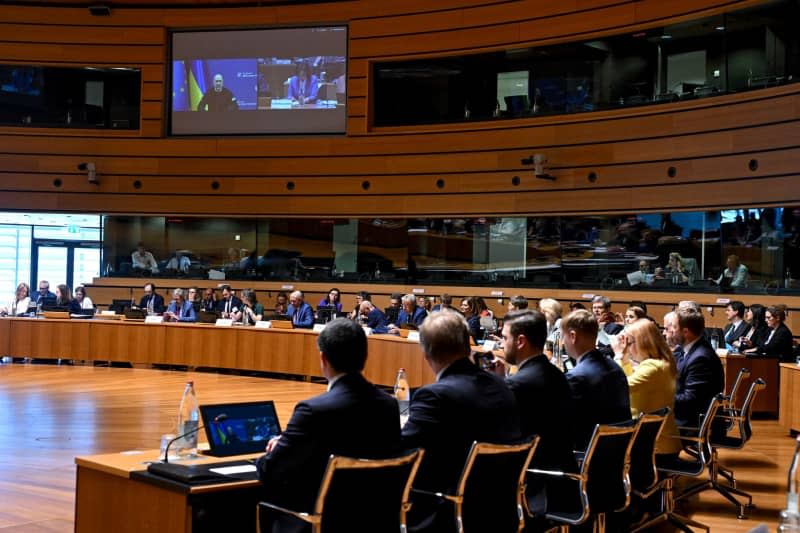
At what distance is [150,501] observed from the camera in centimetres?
320

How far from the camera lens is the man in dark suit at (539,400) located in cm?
387

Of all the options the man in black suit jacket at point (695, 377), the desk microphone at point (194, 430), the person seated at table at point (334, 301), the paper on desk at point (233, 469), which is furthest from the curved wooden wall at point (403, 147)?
the paper on desk at point (233, 469)

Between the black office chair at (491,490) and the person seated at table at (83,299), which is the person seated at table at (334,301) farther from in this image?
the black office chair at (491,490)

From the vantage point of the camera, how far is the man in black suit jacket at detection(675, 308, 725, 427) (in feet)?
18.5

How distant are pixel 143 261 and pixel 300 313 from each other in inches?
155

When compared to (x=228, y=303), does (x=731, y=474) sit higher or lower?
lower

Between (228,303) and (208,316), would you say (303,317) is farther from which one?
(228,303)

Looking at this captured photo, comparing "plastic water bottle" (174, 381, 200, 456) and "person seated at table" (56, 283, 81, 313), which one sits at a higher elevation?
"person seated at table" (56, 283, 81, 313)

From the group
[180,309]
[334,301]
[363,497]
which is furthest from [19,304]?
[363,497]

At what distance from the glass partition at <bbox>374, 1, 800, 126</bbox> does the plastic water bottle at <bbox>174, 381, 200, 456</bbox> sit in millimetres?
9365

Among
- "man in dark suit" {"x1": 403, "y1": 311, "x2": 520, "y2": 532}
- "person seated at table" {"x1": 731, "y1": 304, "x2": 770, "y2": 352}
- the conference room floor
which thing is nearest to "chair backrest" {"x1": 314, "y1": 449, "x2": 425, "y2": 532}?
"man in dark suit" {"x1": 403, "y1": 311, "x2": 520, "y2": 532}

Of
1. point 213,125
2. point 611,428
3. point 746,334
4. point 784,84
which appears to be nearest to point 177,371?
point 213,125

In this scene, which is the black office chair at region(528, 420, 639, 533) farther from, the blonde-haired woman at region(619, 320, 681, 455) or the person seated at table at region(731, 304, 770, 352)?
the person seated at table at region(731, 304, 770, 352)

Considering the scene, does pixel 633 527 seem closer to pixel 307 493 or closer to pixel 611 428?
pixel 611 428
